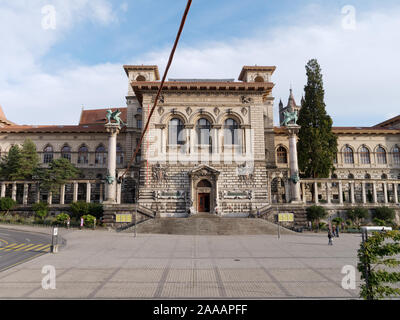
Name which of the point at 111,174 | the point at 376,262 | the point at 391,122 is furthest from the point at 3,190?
the point at 391,122

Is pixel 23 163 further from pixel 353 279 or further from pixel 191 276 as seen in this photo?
pixel 353 279

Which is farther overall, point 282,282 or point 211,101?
→ point 211,101

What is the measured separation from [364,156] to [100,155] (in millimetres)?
49448

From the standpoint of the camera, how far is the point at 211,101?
4084 centimetres

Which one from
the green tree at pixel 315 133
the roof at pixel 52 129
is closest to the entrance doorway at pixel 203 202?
the green tree at pixel 315 133

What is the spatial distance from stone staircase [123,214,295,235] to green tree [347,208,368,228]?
1210 cm

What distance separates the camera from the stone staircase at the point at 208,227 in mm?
31297

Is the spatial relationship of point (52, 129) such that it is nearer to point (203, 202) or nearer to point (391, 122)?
point (203, 202)

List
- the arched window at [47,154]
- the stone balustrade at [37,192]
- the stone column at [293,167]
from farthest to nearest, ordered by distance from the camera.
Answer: the arched window at [47,154], the stone balustrade at [37,192], the stone column at [293,167]

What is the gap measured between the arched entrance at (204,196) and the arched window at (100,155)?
2265 cm

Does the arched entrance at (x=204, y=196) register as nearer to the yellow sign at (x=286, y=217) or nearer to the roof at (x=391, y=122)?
the yellow sign at (x=286, y=217)

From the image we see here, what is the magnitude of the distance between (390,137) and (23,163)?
2548 inches

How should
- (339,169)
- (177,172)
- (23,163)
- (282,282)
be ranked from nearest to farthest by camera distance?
1. (282,282)
2. (177,172)
3. (23,163)
4. (339,169)
